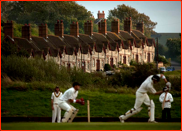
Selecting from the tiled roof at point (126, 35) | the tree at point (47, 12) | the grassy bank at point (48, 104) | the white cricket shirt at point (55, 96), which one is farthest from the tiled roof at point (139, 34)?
the white cricket shirt at point (55, 96)

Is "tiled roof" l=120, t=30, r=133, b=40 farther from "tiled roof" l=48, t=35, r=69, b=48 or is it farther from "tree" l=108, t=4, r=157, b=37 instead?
"tree" l=108, t=4, r=157, b=37

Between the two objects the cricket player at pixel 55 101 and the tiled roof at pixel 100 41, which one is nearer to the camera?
the cricket player at pixel 55 101

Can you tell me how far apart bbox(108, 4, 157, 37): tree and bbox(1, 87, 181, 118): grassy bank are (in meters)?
135

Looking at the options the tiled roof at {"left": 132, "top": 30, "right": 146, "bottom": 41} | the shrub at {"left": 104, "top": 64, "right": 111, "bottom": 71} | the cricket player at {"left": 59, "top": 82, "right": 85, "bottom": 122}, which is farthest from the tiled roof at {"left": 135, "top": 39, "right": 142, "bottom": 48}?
the cricket player at {"left": 59, "top": 82, "right": 85, "bottom": 122}

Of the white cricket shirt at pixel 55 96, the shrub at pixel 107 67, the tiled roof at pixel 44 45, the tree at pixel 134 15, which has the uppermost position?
the tree at pixel 134 15

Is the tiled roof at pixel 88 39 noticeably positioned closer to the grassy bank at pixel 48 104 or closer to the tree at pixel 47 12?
the tree at pixel 47 12

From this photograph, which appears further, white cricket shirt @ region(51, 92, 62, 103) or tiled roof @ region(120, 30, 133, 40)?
tiled roof @ region(120, 30, 133, 40)

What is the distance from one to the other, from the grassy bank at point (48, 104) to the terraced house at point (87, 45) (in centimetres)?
3499

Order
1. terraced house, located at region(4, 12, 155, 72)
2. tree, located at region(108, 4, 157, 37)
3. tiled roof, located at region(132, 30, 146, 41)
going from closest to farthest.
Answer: terraced house, located at region(4, 12, 155, 72)
tiled roof, located at region(132, 30, 146, 41)
tree, located at region(108, 4, 157, 37)

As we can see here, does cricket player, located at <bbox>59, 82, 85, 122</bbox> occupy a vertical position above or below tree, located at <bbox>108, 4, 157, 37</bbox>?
below

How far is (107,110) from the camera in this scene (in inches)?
1347

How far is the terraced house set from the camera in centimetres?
8506

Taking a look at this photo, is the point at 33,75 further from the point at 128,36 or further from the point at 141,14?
the point at 141,14

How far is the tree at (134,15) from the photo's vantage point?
175 meters
